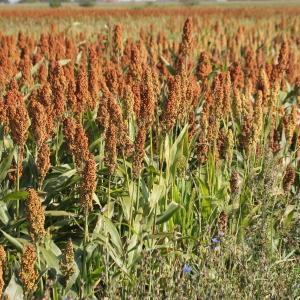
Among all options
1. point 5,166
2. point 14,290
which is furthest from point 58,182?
point 14,290

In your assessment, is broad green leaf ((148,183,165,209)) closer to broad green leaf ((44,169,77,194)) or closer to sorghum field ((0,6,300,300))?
sorghum field ((0,6,300,300))

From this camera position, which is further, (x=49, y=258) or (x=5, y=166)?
(x=5, y=166)

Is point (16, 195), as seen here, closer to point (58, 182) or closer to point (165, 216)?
point (58, 182)

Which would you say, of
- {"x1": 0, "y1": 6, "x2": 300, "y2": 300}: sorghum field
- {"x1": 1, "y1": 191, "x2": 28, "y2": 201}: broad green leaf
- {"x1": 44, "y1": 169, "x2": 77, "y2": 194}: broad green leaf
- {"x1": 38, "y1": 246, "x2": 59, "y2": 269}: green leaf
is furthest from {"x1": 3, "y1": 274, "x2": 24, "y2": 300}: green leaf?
{"x1": 44, "y1": 169, "x2": 77, "y2": 194}: broad green leaf

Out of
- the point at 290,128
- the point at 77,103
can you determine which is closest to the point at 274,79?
the point at 290,128

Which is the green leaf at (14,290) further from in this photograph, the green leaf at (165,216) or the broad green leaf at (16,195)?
the green leaf at (165,216)

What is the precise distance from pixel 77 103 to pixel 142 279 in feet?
4.72

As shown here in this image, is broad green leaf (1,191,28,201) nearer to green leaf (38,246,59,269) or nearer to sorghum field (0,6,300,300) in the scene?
sorghum field (0,6,300,300)

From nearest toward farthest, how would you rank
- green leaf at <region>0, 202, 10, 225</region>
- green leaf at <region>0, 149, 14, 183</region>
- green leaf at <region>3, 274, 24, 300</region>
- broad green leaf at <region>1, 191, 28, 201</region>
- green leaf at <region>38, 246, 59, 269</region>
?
green leaf at <region>3, 274, 24, 300</region>, green leaf at <region>38, 246, 59, 269</region>, broad green leaf at <region>1, 191, 28, 201</region>, green leaf at <region>0, 202, 10, 225</region>, green leaf at <region>0, 149, 14, 183</region>

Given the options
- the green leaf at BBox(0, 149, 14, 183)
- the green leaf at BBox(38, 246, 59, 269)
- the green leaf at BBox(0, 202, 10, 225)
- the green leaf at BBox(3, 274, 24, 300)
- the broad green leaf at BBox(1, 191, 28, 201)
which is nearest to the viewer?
the green leaf at BBox(3, 274, 24, 300)

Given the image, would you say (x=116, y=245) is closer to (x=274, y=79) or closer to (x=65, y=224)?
(x=65, y=224)

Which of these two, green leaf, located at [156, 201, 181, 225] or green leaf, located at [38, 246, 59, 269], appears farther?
Result: green leaf, located at [156, 201, 181, 225]

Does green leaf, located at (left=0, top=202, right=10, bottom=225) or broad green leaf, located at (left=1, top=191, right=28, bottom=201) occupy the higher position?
broad green leaf, located at (left=1, top=191, right=28, bottom=201)

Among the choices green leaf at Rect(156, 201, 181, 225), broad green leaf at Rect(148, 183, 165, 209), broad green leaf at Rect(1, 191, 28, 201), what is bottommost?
green leaf at Rect(156, 201, 181, 225)
